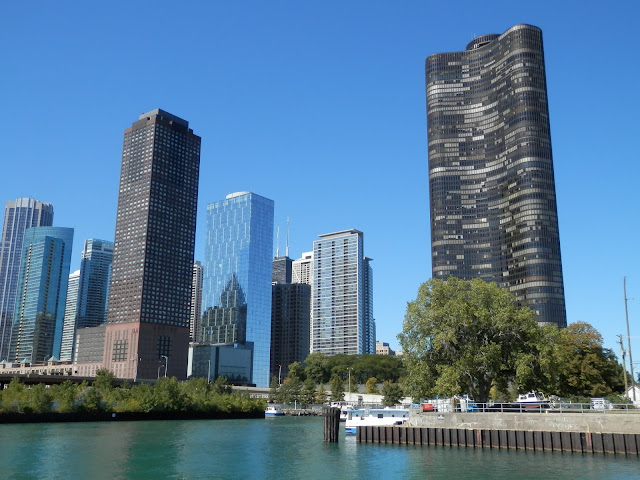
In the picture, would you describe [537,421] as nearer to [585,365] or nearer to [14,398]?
[585,365]

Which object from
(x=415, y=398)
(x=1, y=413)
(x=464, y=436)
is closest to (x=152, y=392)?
(x=1, y=413)

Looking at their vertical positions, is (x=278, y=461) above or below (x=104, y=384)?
below

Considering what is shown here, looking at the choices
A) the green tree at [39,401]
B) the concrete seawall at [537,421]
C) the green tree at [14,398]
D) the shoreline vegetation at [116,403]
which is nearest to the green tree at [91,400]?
the shoreline vegetation at [116,403]

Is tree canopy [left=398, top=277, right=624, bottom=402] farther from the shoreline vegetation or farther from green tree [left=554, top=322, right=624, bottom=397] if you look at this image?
the shoreline vegetation

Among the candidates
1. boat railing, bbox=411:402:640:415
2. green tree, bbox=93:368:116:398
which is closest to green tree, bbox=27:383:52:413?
green tree, bbox=93:368:116:398

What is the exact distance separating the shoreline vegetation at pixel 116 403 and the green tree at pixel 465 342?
85.9 m

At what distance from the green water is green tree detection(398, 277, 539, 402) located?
11.6m

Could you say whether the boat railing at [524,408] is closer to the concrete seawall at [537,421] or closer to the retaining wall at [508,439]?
the concrete seawall at [537,421]

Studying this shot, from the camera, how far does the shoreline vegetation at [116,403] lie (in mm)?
134125

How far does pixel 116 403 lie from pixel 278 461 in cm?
9674

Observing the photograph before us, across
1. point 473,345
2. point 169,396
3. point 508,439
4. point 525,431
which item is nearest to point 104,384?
point 169,396

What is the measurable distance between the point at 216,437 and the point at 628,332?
64.5 m

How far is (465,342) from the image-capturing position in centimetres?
8756

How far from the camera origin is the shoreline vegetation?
134 m
